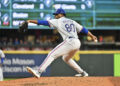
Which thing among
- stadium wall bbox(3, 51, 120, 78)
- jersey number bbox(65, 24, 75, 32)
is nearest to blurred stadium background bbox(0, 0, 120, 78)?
stadium wall bbox(3, 51, 120, 78)

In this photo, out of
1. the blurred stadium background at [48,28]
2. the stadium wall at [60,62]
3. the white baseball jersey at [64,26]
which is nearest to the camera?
the white baseball jersey at [64,26]

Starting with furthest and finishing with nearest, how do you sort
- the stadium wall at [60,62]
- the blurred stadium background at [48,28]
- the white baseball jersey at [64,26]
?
the stadium wall at [60,62]
the blurred stadium background at [48,28]
the white baseball jersey at [64,26]

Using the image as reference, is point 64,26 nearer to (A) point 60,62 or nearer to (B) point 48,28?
(B) point 48,28

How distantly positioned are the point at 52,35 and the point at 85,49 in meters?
2.84

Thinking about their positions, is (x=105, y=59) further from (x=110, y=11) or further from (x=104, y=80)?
(x=104, y=80)

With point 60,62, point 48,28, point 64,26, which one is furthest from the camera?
point 60,62

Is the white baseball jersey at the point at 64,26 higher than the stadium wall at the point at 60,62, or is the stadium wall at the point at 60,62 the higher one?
the white baseball jersey at the point at 64,26

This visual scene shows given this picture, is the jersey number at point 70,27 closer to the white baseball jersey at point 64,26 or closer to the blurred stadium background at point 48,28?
the white baseball jersey at point 64,26

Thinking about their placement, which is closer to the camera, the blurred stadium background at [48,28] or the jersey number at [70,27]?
the jersey number at [70,27]

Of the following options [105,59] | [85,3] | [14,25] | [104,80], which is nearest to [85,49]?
[105,59]

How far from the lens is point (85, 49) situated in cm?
1426

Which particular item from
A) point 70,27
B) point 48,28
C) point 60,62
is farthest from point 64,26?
point 60,62

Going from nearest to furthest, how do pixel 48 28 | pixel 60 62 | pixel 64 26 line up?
1. pixel 64 26
2. pixel 48 28
3. pixel 60 62

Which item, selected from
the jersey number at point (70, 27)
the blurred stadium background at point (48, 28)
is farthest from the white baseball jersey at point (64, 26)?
the blurred stadium background at point (48, 28)
